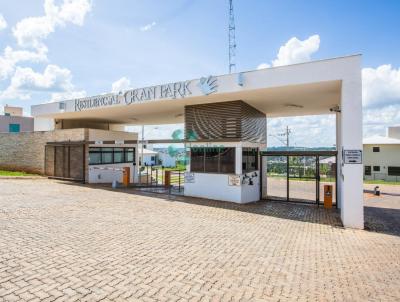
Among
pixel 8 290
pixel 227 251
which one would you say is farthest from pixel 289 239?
pixel 8 290

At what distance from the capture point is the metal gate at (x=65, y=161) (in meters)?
22.4

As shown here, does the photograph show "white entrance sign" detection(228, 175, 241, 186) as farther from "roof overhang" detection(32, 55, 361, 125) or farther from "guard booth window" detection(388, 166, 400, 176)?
"guard booth window" detection(388, 166, 400, 176)

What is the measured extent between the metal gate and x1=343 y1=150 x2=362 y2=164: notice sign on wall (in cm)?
1803

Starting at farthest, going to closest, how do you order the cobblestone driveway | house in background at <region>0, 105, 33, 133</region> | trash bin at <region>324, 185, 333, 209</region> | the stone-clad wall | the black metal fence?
house in background at <region>0, 105, 33, 133</region> → the stone-clad wall → the black metal fence → trash bin at <region>324, 185, 333, 209</region> → the cobblestone driveway

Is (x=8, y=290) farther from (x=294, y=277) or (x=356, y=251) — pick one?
(x=356, y=251)

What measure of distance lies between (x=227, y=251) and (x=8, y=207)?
9.53m

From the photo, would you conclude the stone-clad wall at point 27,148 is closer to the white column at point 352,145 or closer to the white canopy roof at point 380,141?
the white column at point 352,145

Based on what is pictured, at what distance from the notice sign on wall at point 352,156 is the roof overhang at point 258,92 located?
2.76 meters

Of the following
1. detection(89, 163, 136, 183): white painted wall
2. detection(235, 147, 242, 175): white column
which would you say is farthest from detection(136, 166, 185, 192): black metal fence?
detection(235, 147, 242, 175): white column

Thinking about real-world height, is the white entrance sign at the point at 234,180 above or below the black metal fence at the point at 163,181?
above

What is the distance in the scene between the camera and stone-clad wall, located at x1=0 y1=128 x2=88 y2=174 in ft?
77.8

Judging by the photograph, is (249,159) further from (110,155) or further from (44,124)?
(44,124)

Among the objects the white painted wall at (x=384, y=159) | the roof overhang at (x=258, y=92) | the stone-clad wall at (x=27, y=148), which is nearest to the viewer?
the roof overhang at (x=258, y=92)

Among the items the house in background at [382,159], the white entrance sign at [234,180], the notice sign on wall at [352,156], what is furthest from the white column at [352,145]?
the house in background at [382,159]
